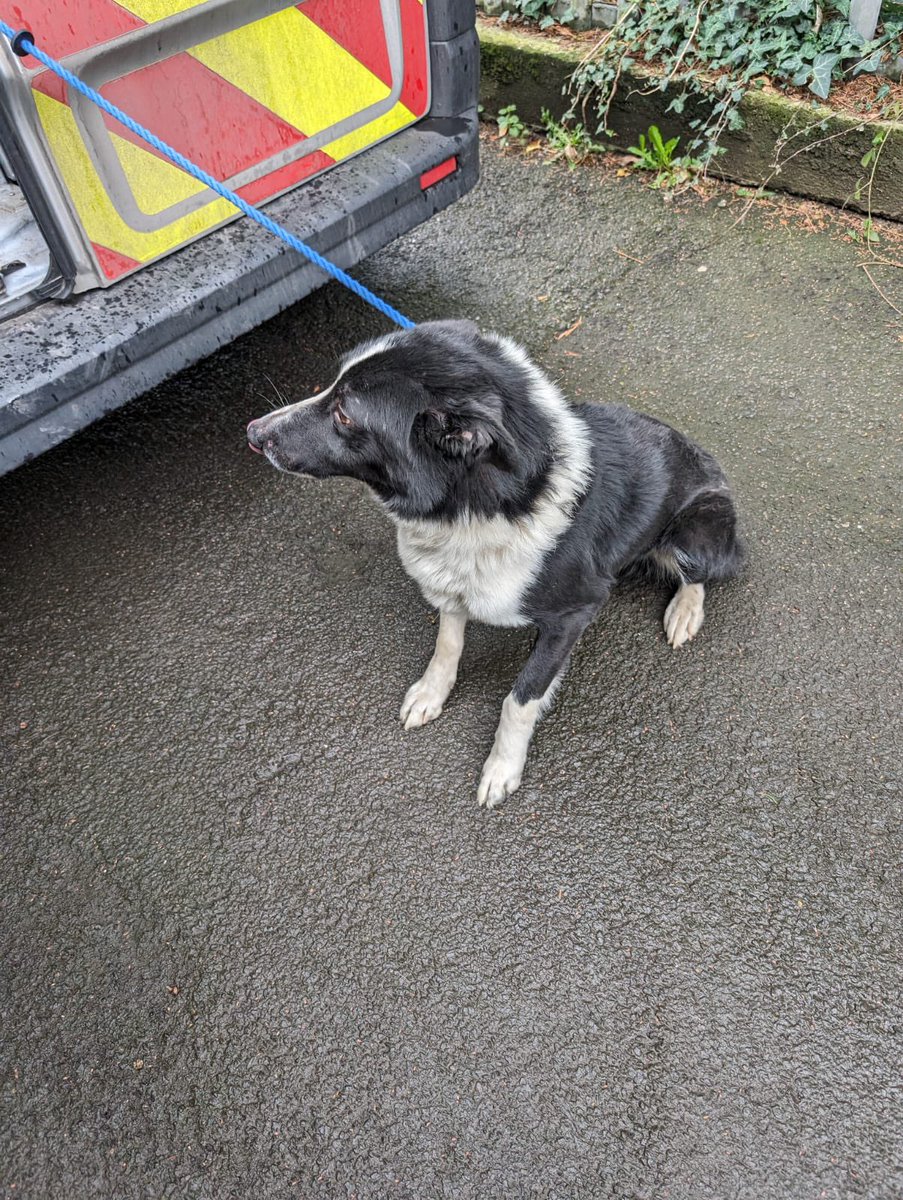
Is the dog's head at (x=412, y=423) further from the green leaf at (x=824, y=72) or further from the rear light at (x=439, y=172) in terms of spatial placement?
the green leaf at (x=824, y=72)

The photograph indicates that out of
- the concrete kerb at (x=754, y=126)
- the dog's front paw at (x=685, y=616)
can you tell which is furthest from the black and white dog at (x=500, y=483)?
the concrete kerb at (x=754, y=126)

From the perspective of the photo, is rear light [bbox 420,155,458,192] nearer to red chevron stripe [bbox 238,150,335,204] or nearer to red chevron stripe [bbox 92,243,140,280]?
red chevron stripe [bbox 238,150,335,204]

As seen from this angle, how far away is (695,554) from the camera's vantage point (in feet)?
8.57

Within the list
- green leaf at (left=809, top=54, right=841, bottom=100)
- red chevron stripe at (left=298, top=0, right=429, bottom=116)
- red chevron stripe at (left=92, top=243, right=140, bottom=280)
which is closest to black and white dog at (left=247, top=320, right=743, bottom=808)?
red chevron stripe at (left=92, top=243, right=140, bottom=280)

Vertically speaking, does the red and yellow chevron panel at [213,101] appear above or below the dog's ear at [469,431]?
above

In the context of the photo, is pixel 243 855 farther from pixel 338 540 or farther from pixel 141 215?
pixel 141 215

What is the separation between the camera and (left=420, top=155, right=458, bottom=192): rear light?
3.28 m

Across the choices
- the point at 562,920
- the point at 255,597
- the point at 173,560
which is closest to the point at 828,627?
the point at 562,920

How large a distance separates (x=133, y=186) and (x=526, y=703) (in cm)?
191

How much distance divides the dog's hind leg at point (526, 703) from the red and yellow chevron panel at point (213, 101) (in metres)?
1.74

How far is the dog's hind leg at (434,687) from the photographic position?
255 cm

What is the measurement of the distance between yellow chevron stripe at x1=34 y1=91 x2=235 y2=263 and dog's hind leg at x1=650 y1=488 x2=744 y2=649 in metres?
1.83

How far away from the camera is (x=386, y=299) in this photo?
4047mm

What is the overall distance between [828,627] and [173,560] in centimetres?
230
